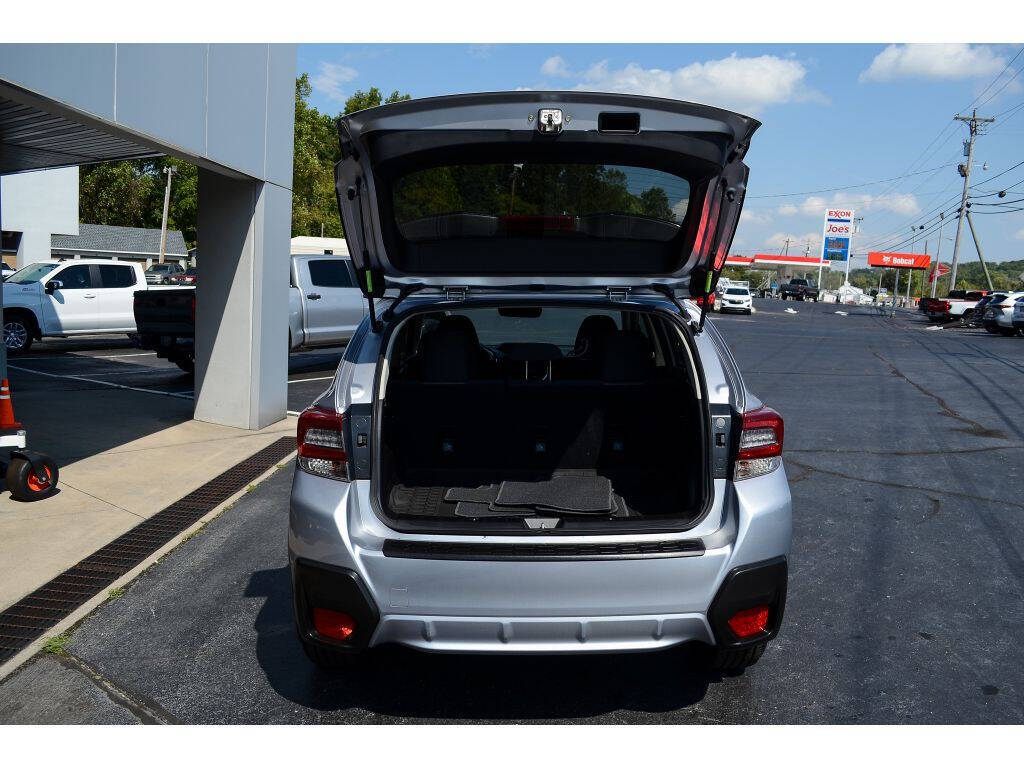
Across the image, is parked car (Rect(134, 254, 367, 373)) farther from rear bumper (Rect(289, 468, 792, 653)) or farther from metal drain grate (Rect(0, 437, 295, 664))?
rear bumper (Rect(289, 468, 792, 653))

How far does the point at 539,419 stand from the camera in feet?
14.1

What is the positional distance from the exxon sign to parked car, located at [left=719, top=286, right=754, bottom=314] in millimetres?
64176

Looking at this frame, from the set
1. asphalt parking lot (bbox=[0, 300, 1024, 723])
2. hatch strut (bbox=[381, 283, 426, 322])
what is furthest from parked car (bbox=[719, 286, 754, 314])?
hatch strut (bbox=[381, 283, 426, 322])

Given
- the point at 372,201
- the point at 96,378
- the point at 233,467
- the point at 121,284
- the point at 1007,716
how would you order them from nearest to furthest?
the point at 1007,716, the point at 372,201, the point at 233,467, the point at 96,378, the point at 121,284

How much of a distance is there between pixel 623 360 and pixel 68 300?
578 inches

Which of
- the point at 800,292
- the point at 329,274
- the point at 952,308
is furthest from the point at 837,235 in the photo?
the point at 329,274

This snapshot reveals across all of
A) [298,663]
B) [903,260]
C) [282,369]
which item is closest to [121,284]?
[282,369]

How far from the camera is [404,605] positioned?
10.4 feet

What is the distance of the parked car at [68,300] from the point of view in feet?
51.7

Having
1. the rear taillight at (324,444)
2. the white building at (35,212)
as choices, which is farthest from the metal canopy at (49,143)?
the white building at (35,212)

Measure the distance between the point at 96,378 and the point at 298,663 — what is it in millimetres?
10403

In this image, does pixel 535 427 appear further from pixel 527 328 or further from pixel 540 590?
A: pixel 527 328

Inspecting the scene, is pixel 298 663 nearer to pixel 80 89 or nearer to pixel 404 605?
pixel 404 605

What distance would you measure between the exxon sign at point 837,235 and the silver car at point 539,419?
104m
